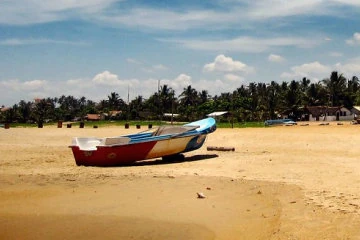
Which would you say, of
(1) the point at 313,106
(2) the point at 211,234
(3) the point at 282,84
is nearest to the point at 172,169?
(2) the point at 211,234

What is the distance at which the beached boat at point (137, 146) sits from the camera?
14055 millimetres

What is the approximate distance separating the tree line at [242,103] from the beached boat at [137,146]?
52502 mm

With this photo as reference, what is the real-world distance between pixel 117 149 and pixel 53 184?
3.70 metres

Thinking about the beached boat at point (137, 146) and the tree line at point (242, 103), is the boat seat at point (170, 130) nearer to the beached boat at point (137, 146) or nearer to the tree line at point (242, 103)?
the beached boat at point (137, 146)

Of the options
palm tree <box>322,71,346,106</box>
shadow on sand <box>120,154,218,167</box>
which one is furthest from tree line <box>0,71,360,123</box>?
shadow on sand <box>120,154,218,167</box>

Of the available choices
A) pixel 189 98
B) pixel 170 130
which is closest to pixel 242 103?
pixel 189 98

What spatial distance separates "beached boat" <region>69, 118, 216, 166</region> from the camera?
14.1 m

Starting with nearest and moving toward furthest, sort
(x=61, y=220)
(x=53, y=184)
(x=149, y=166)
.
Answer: (x=61, y=220) → (x=53, y=184) → (x=149, y=166)

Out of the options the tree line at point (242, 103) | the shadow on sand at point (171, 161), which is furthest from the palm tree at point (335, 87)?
the shadow on sand at point (171, 161)

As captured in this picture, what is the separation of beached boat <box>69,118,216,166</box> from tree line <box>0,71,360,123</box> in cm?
5250

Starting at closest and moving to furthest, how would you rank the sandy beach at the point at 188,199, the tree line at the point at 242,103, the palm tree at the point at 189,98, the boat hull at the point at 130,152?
the sandy beach at the point at 188,199 < the boat hull at the point at 130,152 < the tree line at the point at 242,103 < the palm tree at the point at 189,98

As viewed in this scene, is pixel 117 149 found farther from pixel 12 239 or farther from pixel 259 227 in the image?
pixel 259 227

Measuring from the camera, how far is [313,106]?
7850 centimetres

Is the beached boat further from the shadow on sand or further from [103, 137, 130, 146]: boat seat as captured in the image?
the shadow on sand
